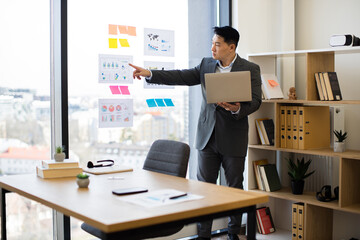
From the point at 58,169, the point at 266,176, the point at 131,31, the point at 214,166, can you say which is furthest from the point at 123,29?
the point at 266,176

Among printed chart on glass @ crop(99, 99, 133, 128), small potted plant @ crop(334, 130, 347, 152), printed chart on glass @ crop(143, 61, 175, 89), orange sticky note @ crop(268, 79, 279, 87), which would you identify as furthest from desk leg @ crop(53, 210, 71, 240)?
small potted plant @ crop(334, 130, 347, 152)

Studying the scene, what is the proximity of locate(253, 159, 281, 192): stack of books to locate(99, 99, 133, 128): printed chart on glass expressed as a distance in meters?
1.28

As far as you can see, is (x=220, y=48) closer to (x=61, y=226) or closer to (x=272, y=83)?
(x=272, y=83)

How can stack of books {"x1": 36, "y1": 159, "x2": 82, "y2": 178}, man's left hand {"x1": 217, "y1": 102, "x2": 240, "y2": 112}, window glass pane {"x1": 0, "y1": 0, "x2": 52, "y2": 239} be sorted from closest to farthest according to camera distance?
stack of books {"x1": 36, "y1": 159, "x2": 82, "y2": 178} < window glass pane {"x1": 0, "y1": 0, "x2": 52, "y2": 239} < man's left hand {"x1": 217, "y1": 102, "x2": 240, "y2": 112}

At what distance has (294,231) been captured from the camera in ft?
13.3

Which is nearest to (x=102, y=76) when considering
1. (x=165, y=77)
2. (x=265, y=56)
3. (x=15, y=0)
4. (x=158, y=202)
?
(x=165, y=77)

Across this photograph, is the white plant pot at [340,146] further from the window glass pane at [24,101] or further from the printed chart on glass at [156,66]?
the window glass pane at [24,101]

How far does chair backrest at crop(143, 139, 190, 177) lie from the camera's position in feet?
9.64

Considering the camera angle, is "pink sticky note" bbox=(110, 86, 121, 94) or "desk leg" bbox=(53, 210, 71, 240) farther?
"pink sticky note" bbox=(110, 86, 121, 94)

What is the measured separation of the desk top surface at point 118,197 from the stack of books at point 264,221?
6.10 feet

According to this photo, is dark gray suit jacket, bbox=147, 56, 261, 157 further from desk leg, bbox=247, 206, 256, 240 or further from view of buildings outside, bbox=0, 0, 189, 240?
desk leg, bbox=247, 206, 256, 240

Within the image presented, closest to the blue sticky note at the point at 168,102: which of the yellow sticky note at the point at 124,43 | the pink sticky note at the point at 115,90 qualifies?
the pink sticky note at the point at 115,90

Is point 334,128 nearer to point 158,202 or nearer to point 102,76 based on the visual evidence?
point 102,76

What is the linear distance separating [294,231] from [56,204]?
8.41ft
